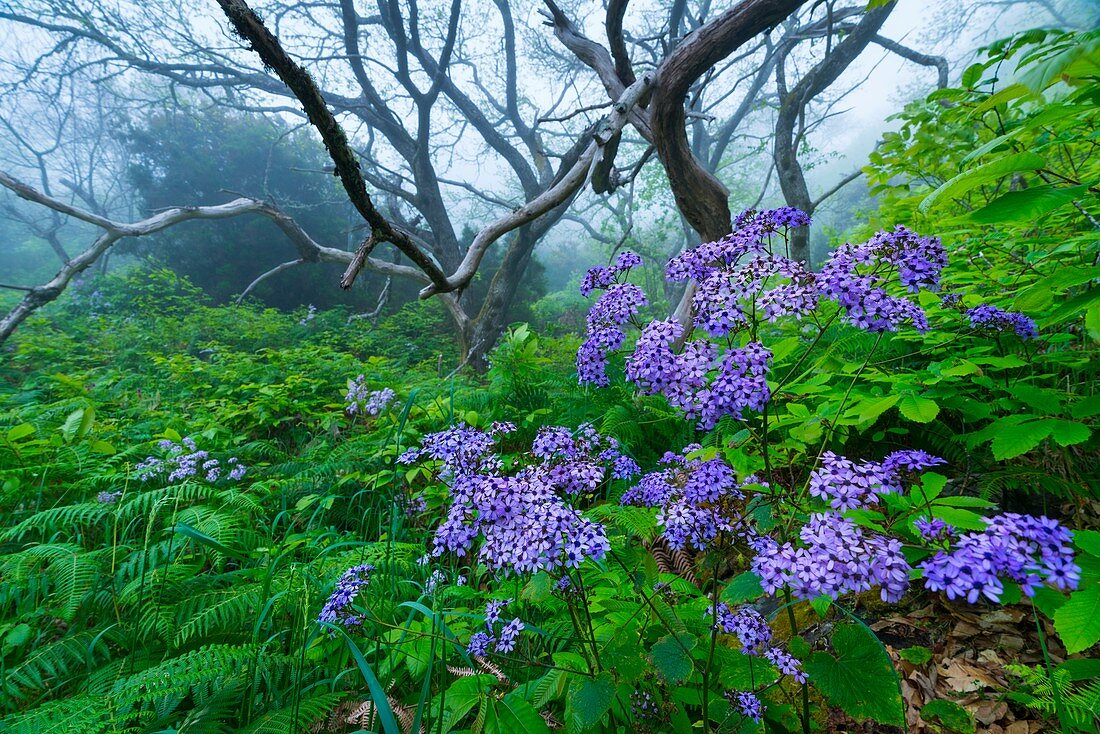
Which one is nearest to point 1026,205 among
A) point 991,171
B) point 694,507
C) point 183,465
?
point 991,171

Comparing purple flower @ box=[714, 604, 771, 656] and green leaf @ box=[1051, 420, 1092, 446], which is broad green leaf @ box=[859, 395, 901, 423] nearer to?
green leaf @ box=[1051, 420, 1092, 446]

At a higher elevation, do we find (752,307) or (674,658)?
(752,307)

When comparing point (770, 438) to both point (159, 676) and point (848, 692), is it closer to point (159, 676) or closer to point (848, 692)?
point (848, 692)

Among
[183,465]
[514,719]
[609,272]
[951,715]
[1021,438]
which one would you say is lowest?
[951,715]

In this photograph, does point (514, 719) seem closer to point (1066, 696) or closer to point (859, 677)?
point (859, 677)

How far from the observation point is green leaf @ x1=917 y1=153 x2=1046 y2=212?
0.88m

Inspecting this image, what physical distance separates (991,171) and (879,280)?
0.47 m

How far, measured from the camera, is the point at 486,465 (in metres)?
1.45

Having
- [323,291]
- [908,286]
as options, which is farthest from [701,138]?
[908,286]

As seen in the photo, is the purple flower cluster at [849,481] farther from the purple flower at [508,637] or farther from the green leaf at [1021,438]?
the purple flower at [508,637]

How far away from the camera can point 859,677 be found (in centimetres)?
100

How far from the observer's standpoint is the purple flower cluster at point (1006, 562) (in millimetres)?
769

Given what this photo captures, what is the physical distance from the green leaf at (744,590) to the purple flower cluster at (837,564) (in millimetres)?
207

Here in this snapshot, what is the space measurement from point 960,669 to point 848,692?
1092mm
